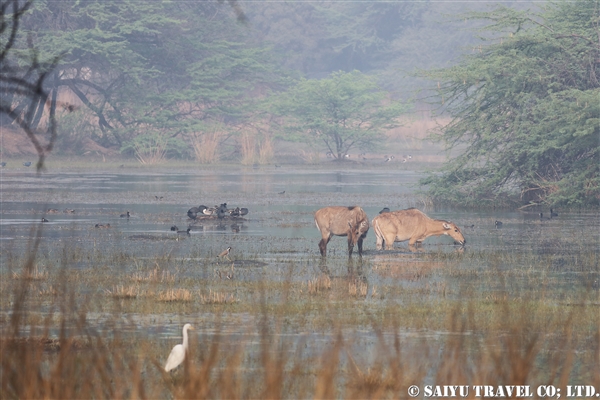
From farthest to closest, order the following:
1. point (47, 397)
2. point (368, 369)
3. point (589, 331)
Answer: point (589, 331), point (368, 369), point (47, 397)

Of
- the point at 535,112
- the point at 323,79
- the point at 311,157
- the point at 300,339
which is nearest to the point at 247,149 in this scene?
the point at 311,157

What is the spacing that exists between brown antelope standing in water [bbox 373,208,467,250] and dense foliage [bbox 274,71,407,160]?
4084 centimetres

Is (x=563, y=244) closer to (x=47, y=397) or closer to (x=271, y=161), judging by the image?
(x=47, y=397)

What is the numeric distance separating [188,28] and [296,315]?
2045 inches

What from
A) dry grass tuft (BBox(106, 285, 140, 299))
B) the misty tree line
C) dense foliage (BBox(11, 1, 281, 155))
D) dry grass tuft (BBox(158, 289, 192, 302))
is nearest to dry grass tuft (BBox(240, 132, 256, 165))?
the misty tree line

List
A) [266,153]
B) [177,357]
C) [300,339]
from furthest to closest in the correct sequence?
[266,153] < [177,357] < [300,339]

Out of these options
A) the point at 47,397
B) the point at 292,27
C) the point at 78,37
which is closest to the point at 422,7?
the point at 292,27

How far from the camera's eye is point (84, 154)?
54.9 meters

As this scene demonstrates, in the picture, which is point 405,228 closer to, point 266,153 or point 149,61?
point 266,153

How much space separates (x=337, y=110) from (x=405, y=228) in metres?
43.2

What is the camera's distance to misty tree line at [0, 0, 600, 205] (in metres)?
27.7

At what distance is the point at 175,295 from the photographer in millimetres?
12531

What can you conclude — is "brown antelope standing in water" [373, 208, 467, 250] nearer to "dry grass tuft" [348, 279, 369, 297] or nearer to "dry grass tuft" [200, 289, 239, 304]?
"dry grass tuft" [348, 279, 369, 297]

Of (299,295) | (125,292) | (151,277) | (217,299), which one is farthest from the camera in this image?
(151,277)
